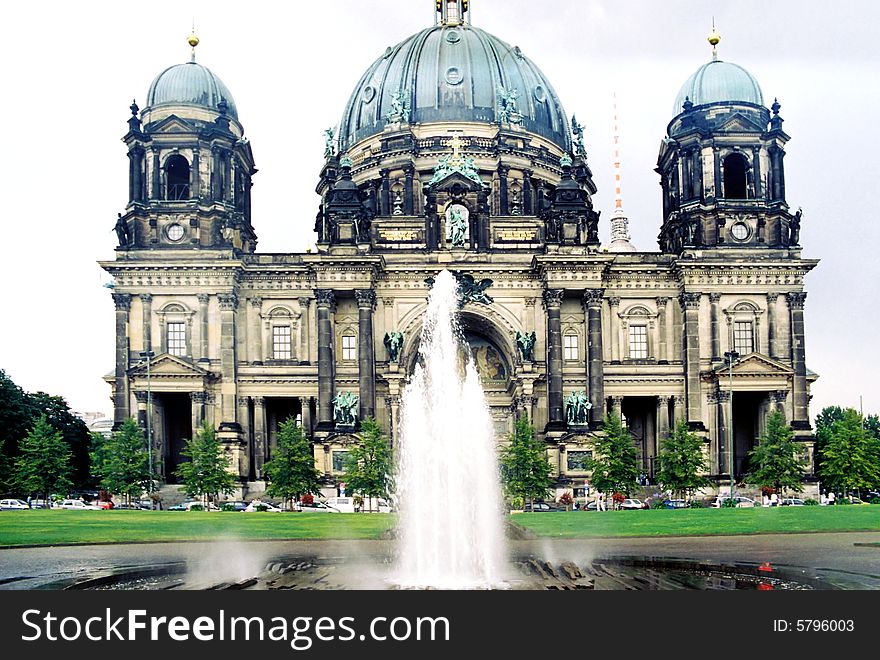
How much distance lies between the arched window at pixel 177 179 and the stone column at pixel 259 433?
15.0 m

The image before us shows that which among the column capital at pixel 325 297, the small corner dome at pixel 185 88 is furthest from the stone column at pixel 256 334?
the small corner dome at pixel 185 88

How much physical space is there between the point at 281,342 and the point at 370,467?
17.3 m

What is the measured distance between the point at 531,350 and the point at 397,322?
9.28 meters

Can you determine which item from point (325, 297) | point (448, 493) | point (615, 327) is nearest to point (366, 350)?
point (325, 297)

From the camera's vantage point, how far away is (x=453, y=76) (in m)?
95.4

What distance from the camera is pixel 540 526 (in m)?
49.1

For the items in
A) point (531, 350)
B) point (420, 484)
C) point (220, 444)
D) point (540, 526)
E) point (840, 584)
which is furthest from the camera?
point (531, 350)

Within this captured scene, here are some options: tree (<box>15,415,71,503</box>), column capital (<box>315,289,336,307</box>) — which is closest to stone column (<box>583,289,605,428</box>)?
column capital (<box>315,289,336,307</box>)

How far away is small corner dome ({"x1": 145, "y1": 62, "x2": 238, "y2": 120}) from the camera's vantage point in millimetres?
81312

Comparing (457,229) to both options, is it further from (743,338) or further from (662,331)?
(743,338)

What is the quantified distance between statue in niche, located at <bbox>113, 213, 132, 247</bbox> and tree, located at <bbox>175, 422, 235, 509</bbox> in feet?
52.5

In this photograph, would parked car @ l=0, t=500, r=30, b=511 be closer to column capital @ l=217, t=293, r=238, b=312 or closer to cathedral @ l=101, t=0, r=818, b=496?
cathedral @ l=101, t=0, r=818, b=496
